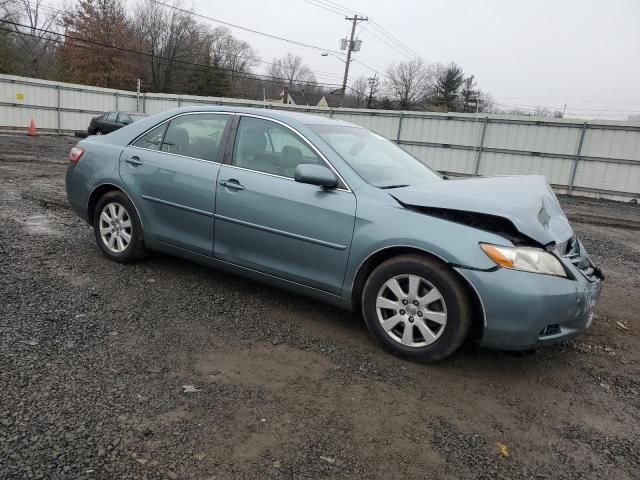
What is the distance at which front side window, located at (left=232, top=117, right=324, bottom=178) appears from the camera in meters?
3.75

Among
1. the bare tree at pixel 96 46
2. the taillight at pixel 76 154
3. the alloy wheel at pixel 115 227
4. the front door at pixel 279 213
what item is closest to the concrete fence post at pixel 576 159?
the front door at pixel 279 213

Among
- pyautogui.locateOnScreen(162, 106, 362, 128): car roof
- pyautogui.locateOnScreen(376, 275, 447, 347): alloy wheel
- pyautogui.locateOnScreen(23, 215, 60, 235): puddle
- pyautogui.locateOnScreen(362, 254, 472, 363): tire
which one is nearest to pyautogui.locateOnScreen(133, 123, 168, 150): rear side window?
pyautogui.locateOnScreen(162, 106, 362, 128): car roof

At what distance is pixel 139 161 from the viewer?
4.47m

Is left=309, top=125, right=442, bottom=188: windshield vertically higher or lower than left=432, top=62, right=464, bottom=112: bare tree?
lower

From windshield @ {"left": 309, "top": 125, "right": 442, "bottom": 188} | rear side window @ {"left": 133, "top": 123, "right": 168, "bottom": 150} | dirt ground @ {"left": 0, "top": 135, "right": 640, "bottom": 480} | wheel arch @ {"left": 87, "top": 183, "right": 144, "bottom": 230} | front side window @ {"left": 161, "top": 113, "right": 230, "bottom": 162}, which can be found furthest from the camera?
wheel arch @ {"left": 87, "top": 183, "right": 144, "bottom": 230}

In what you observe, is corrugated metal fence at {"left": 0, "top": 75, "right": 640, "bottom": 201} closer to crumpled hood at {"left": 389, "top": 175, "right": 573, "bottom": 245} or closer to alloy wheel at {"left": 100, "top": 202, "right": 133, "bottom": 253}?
crumpled hood at {"left": 389, "top": 175, "right": 573, "bottom": 245}

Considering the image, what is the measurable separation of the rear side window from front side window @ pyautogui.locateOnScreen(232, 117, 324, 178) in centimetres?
90

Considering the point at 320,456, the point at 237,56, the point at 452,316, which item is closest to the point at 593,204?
the point at 452,316

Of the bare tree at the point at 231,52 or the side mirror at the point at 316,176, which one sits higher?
the bare tree at the point at 231,52

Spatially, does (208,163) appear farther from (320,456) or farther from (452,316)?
(320,456)

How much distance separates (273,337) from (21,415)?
63.3 inches

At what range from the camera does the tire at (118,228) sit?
4.55 meters

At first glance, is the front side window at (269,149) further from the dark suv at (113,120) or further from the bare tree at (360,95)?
the bare tree at (360,95)

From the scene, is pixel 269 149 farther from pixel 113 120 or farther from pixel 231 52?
pixel 231 52
